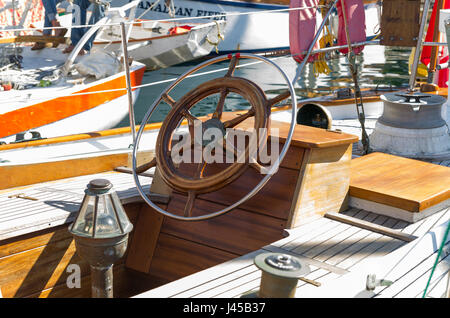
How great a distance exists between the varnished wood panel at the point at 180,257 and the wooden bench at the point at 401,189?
28.3 inches

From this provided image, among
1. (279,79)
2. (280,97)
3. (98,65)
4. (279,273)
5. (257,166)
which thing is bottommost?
(279,79)

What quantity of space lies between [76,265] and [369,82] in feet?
35.1

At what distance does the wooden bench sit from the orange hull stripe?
4.40m

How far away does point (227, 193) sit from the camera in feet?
9.08

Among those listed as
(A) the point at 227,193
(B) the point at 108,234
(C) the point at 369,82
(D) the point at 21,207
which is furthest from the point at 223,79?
(C) the point at 369,82

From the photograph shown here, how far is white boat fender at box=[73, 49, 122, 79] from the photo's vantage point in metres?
7.59

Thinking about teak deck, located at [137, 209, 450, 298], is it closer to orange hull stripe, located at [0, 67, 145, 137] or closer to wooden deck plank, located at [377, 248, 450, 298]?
wooden deck plank, located at [377, 248, 450, 298]

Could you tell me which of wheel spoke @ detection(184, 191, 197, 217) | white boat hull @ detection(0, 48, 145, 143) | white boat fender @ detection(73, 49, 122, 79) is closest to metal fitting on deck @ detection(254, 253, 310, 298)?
wheel spoke @ detection(184, 191, 197, 217)

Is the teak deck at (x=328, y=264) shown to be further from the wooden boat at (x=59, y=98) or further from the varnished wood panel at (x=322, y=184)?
the wooden boat at (x=59, y=98)

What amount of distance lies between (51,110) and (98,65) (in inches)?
41.9

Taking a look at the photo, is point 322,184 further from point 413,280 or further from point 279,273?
point 279,273

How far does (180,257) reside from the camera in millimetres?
2826

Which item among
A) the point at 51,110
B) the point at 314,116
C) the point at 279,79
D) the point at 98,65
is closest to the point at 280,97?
the point at 314,116
